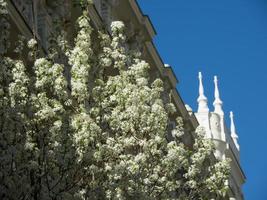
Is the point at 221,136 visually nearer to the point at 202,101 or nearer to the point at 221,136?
the point at 221,136

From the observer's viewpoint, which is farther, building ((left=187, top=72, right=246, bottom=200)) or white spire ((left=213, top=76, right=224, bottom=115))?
white spire ((left=213, top=76, right=224, bottom=115))

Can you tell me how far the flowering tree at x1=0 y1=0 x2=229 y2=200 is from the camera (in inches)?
735

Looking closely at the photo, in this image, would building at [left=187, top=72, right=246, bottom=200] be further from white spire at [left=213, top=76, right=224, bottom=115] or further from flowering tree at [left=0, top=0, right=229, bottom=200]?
flowering tree at [left=0, top=0, right=229, bottom=200]

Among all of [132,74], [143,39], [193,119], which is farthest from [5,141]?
[193,119]

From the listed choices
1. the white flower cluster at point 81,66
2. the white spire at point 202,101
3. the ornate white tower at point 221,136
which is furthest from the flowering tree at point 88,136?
the white spire at point 202,101

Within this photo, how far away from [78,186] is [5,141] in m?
1.91

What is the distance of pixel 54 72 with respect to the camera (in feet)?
65.2

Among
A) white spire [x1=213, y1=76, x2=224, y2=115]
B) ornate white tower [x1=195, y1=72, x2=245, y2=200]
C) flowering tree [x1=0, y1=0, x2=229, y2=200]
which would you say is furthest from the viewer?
white spire [x1=213, y1=76, x2=224, y2=115]

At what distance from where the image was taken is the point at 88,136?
63.8 feet

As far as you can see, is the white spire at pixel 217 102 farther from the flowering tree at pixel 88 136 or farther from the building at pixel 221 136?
the flowering tree at pixel 88 136

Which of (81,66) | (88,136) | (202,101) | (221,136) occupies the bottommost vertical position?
(88,136)

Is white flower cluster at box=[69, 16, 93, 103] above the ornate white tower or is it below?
below

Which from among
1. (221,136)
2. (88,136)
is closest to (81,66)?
(88,136)

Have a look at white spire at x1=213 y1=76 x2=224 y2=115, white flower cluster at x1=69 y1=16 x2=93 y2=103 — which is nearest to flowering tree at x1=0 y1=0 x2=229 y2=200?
white flower cluster at x1=69 y1=16 x2=93 y2=103
